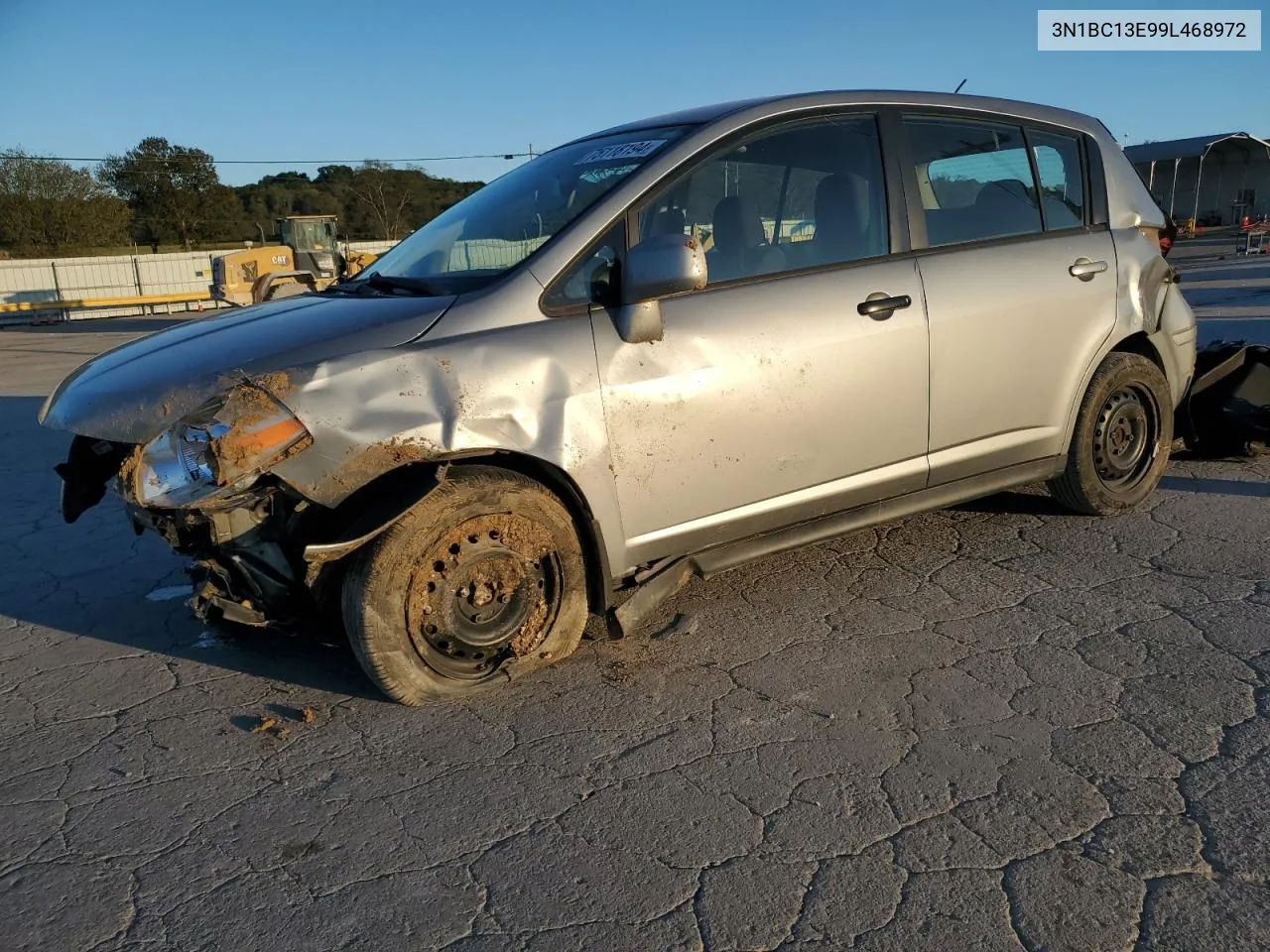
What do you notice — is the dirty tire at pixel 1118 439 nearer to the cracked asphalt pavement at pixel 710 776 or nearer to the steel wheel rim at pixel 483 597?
the cracked asphalt pavement at pixel 710 776

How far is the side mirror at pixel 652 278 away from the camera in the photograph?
309cm

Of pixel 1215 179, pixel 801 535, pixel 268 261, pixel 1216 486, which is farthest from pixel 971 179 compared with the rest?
pixel 1215 179

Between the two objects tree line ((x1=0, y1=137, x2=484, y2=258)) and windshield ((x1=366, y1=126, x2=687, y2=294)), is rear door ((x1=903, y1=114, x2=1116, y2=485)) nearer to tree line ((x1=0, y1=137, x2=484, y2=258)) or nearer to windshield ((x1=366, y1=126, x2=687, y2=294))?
windshield ((x1=366, y1=126, x2=687, y2=294))

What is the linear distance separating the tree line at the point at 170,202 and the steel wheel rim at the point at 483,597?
47.6 meters

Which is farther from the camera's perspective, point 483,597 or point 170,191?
point 170,191

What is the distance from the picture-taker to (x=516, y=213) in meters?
3.76

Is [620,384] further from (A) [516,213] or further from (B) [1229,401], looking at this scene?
(B) [1229,401]

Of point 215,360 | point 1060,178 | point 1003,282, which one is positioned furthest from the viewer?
point 1060,178

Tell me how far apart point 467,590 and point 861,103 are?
244cm

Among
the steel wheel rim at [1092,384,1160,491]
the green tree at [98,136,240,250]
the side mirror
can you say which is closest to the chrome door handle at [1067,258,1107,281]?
the steel wheel rim at [1092,384,1160,491]

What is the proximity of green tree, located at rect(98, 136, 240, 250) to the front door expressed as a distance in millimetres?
59109

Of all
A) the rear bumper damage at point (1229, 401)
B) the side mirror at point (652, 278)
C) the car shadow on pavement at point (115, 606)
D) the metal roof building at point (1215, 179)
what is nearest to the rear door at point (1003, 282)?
the side mirror at point (652, 278)

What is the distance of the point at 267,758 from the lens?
296cm

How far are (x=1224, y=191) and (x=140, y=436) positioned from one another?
44274 millimetres
